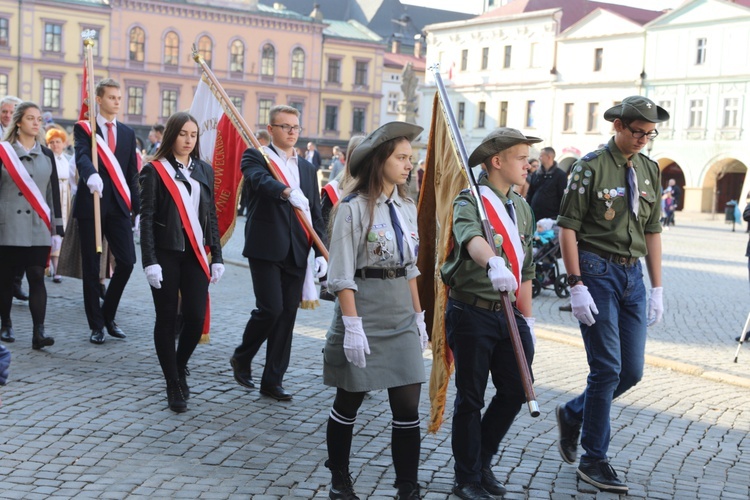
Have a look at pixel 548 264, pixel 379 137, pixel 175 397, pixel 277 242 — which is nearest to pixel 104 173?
pixel 277 242

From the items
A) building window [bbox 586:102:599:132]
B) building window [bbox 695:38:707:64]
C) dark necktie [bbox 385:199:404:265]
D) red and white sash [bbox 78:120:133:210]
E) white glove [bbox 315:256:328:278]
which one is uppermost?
building window [bbox 695:38:707:64]

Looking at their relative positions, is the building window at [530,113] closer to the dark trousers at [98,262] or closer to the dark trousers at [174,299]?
the dark trousers at [98,262]

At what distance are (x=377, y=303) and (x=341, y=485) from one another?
34.9 inches

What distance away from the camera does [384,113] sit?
75.3 metres

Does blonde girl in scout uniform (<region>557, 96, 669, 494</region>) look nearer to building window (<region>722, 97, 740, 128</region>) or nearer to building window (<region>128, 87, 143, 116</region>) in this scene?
building window (<region>722, 97, 740, 128</region>)

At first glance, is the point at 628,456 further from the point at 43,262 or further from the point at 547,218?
the point at 547,218

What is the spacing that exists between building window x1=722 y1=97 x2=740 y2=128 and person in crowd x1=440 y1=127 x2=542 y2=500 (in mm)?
49525

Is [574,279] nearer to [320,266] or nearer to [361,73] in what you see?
[320,266]

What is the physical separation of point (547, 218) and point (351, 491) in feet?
27.0

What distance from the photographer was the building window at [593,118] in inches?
2247

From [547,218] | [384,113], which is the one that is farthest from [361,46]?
[547,218]

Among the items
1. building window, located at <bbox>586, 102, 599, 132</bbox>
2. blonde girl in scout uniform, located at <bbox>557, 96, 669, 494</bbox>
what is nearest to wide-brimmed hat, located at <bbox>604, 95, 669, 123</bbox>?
blonde girl in scout uniform, located at <bbox>557, 96, 669, 494</bbox>

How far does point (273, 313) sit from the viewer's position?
6.54 metres

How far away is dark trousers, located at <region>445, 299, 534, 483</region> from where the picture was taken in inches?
184
